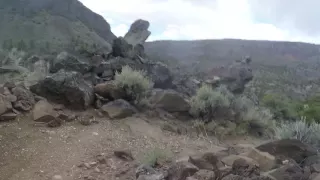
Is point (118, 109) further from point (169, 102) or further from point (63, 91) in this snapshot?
point (169, 102)

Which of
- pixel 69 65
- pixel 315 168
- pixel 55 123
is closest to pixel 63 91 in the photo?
pixel 55 123

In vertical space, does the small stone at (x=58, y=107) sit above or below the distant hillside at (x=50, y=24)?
below

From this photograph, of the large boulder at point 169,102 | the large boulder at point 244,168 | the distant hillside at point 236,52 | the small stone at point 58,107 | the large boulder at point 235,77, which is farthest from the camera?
the distant hillside at point 236,52

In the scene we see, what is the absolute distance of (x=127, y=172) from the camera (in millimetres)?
7168

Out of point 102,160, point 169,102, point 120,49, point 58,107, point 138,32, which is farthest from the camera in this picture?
point 138,32

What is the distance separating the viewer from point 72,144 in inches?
321

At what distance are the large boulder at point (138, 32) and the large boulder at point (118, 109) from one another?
10.8 meters

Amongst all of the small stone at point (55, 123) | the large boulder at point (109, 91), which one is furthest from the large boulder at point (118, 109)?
the small stone at point (55, 123)

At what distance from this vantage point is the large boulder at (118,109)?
10016 millimetres

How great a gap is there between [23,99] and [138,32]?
42.5 feet

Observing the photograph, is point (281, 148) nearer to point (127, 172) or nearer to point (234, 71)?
point (127, 172)

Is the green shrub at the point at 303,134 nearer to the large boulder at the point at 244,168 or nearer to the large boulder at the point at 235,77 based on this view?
the large boulder at the point at 244,168

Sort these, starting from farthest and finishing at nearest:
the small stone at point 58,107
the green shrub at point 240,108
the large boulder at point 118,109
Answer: the green shrub at point 240,108 < the large boulder at point 118,109 < the small stone at point 58,107

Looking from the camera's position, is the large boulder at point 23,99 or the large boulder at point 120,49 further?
the large boulder at point 120,49
